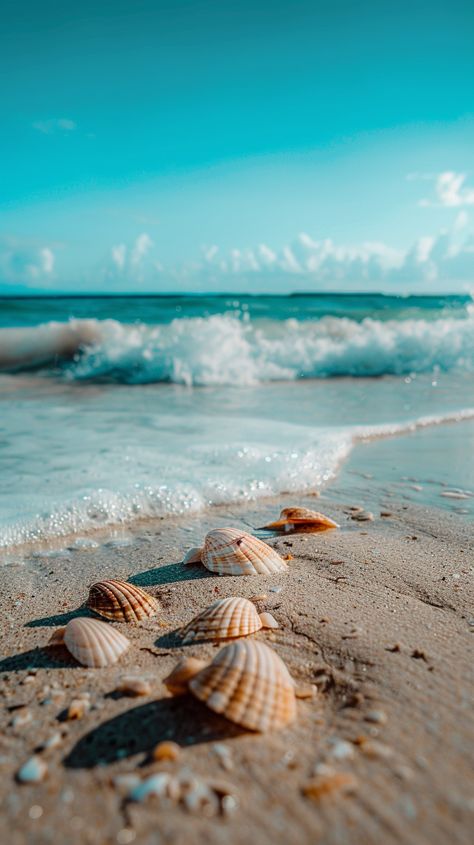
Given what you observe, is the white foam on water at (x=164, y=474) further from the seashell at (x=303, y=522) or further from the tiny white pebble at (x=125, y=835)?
the tiny white pebble at (x=125, y=835)

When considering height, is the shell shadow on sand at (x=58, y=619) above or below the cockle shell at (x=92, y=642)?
below

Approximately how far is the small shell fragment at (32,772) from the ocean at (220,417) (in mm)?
2257

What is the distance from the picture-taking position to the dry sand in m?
1.32

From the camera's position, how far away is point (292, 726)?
163cm

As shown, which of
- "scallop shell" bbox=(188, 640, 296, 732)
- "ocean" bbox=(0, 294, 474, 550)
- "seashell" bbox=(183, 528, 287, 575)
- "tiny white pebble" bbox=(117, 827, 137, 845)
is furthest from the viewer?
"ocean" bbox=(0, 294, 474, 550)

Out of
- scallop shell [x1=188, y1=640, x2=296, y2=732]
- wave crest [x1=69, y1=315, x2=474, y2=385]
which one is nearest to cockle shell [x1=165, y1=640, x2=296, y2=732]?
scallop shell [x1=188, y1=640, x2=296, y2=732]

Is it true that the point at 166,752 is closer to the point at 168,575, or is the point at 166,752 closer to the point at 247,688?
the point at 247,688

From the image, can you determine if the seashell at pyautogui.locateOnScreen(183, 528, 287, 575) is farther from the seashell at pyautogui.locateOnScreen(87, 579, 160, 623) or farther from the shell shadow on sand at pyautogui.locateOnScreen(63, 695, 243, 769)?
the shell shadow on sand at pyautogui.locateOnScreen(63, 695, 243, 769)

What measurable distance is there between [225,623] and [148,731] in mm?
583

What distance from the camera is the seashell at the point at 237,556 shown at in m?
Answer: 2.89

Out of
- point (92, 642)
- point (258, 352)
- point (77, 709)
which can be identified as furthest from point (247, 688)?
point (258, 352)

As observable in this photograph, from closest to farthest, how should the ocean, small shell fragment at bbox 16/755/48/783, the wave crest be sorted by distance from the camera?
small shell fragment at bbox 16/755/48/783 < the ocean < the wave crest

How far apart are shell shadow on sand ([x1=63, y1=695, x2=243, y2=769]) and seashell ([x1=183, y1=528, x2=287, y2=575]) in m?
1.18

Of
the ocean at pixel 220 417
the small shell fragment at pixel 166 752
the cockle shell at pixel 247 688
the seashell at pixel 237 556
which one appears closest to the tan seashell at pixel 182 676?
the cockle shell at pixel 247 688
